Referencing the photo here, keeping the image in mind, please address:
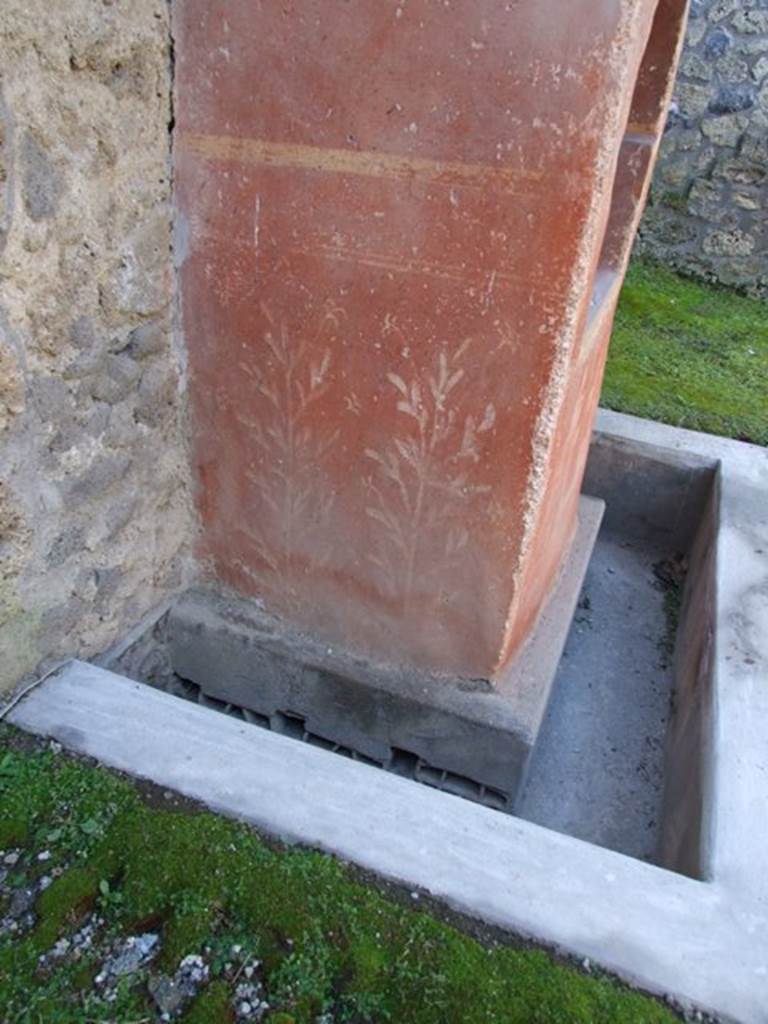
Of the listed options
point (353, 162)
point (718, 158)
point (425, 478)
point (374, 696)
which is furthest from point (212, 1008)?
point (718, 158)

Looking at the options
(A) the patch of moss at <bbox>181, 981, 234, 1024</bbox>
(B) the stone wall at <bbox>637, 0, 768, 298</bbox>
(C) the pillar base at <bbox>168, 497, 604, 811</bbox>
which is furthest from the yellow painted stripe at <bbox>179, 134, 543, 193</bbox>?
(B) the stone wall at <bbox>637, 0, 768, 298</bbox>

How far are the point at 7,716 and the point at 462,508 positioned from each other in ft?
3.75

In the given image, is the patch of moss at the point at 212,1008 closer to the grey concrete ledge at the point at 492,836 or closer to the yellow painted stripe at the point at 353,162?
the grey concrete ledge at the point at 492,836

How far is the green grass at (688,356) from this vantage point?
3766 millimetres

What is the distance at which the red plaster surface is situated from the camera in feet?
4.92

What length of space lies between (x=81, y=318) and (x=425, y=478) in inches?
34.0

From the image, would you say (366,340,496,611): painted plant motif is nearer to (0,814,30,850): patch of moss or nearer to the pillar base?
the pillar base

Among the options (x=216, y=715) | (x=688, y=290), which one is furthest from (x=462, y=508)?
(x=688, y=290)

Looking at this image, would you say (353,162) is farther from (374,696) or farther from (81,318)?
(374,696)

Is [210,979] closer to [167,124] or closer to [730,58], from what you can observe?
[167,124]

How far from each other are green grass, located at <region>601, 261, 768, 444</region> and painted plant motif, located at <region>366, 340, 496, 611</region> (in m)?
2.12

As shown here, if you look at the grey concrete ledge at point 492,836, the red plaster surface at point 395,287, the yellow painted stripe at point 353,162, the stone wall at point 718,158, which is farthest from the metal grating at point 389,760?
the stone wall at point 718,158

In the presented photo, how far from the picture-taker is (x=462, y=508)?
1897 mm

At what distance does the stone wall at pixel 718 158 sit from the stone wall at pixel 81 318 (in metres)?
4.80
